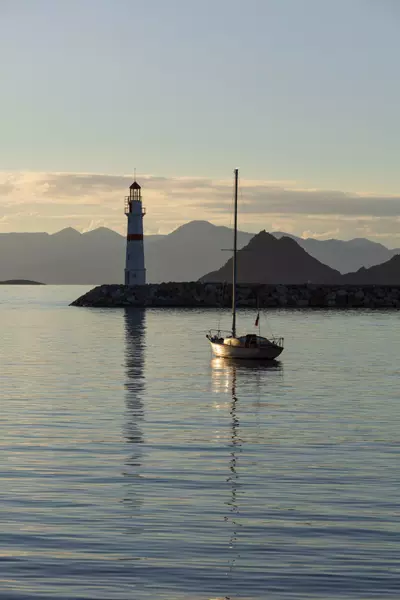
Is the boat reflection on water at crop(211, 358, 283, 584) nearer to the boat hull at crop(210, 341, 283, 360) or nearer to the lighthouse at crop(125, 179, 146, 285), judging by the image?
the boat hull at crop(210, 341, 283, 360)

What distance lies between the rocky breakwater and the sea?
103 meters

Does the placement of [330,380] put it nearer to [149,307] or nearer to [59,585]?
[59,585]

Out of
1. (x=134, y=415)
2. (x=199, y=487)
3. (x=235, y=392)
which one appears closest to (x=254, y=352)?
(x=235, y=392)

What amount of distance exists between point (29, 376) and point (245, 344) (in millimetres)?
12999

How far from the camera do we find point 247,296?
155625 mm

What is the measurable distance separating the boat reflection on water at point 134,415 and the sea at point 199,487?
85 mm

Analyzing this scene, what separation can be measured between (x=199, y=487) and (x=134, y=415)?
13.5 m

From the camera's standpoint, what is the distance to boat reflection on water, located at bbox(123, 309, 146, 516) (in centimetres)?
2128

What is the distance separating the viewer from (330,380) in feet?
163

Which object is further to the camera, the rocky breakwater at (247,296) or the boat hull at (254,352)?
the rocky breakwater at (247,296)


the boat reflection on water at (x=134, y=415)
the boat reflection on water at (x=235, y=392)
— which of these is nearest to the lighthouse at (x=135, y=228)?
the boat reflection on water at (x=134, y=415)

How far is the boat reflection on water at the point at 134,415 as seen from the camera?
69.8ft

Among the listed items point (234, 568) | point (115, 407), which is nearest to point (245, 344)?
point (115, 407)

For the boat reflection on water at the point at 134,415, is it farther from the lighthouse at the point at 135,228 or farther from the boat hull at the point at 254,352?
the lighthouse at the point at 135,228
